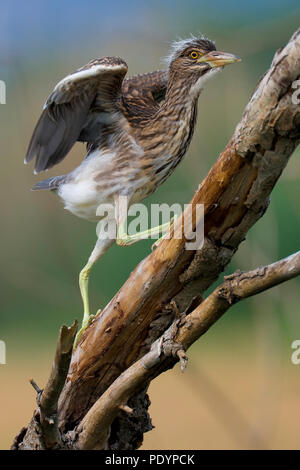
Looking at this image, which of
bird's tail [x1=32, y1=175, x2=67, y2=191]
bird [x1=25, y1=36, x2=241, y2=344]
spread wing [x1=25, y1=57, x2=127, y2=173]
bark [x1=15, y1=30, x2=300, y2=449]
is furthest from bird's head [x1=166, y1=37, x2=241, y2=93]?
bark [x1=15, y1=30, x2=300, y2=449]

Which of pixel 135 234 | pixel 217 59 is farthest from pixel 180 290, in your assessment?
pixel 217 59

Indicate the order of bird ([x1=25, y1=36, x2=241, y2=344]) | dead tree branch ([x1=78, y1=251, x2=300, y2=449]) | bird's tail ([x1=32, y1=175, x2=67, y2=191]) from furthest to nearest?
1. bird's tail ([x1=32, y1=175, x2=67, y2=191])
2. bird ([x1=25, y1=36, x2=241, y2=344])
3. dead tree branch ([x1=78, y1=251, x2=300, y2=449])

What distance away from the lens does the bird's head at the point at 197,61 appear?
93.7 inches

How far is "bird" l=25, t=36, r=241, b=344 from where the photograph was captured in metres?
2.37

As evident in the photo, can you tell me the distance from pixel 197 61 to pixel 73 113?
1.37 ft

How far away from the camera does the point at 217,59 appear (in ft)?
7.75

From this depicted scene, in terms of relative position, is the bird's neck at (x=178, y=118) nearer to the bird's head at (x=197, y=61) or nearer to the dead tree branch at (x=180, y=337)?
the bird's head at (x=197, y=61)

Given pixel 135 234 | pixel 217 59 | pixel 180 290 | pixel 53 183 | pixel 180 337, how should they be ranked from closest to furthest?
pixel 180 337 < pixel 180 290 < pixel 135 234 < pixel 217 59 < pixel 53 183

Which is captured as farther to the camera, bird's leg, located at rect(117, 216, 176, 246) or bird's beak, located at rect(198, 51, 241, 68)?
bird's beak, located at rect(198, 51, 241, 68)

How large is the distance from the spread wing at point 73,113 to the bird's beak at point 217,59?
28cm

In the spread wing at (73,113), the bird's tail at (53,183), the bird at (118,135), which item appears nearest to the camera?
the spread wing at (73,113)

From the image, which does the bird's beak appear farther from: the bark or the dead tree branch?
the dead tree branch

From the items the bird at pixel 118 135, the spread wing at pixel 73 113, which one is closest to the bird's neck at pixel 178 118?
the bird at pixel 118 135

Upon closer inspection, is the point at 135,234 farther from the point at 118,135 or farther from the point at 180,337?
the point at 180,337
